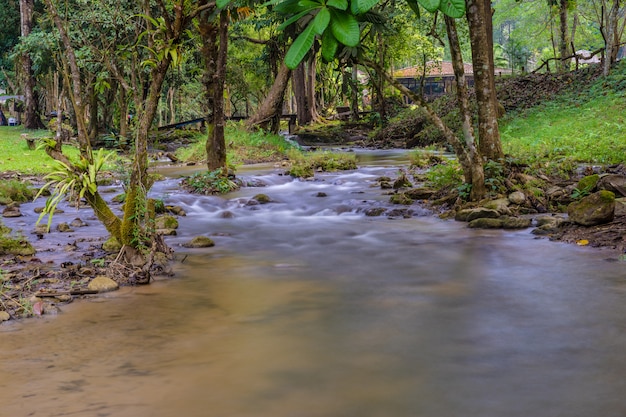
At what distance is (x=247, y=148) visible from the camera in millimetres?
19781

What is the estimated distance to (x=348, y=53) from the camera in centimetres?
823

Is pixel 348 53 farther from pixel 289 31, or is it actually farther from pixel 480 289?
pixel 480 289

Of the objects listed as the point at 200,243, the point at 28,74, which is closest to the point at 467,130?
the point at 200,243

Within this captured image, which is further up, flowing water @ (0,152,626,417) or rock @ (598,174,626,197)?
rock @ (598,174,626,197)

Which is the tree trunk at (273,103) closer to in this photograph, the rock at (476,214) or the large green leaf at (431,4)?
the rock at (476,214)

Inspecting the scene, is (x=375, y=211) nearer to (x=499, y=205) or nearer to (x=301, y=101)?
(x=499, y=205)

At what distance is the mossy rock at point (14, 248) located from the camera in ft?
22.4

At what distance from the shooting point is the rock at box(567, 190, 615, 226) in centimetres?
743

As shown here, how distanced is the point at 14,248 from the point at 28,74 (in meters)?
23.4

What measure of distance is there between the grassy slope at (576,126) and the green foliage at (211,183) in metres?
5.67

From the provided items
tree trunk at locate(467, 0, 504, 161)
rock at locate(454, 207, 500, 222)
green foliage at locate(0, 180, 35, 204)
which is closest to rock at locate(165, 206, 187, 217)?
green foliage at locate(0, 180, 35, 204)

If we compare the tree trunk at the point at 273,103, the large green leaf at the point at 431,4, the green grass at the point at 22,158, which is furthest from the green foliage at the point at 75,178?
the tree trunk at the point at 273,103

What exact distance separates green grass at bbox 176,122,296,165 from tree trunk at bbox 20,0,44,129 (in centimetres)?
970

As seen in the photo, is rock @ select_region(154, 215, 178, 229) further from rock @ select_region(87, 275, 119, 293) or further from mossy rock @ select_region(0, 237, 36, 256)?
rock @ select_region(87, 275, 119, 293)
